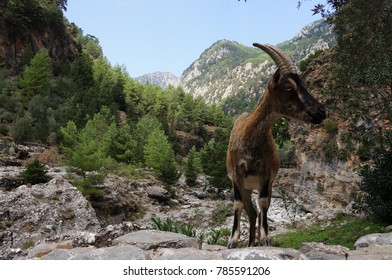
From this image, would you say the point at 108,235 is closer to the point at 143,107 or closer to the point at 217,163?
the point at 217,163

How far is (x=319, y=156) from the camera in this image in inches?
739

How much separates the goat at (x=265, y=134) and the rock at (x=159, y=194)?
24.1 m

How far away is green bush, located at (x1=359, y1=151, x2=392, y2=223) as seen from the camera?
1135cm

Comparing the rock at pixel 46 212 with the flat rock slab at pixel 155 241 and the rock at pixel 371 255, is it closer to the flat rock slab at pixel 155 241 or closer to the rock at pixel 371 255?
the flat rock slab at pixel 155 241

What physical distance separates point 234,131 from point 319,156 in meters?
15.1

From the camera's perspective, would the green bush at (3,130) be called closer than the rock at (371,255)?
No

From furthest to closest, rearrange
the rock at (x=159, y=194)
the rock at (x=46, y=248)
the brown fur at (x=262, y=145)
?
1. the rock at (x=159, y=194)
2. the rock at (x=46, y=248)
3. the brown fur at (x=262, y=145)

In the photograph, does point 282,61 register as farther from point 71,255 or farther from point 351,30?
point 351,30

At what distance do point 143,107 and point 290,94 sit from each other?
220ft

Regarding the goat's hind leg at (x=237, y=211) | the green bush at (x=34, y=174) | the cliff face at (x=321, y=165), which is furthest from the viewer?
the green bush at (x=34, y=174)

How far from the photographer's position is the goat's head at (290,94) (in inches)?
146

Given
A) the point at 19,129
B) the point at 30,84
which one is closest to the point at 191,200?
the point at 19,129

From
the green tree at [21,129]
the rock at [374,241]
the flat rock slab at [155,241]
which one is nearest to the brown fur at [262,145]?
the flat rock slab at [155,241]

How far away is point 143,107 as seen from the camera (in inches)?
2753
